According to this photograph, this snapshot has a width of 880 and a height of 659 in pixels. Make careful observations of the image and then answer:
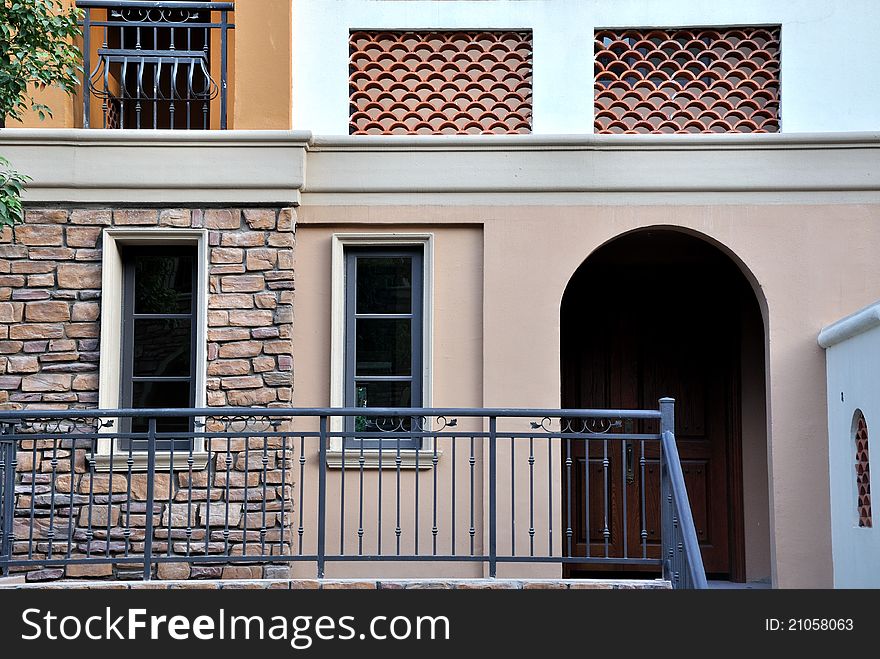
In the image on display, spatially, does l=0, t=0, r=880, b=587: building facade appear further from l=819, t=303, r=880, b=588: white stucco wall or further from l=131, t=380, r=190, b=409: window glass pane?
l=819, t=303, r=880, b=588: white stucco wall

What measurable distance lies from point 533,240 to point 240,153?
2.23 m

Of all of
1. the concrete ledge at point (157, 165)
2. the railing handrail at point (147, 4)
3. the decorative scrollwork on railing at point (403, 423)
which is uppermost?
the railing handrail at point (147, 4)

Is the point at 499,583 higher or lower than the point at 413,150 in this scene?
lower

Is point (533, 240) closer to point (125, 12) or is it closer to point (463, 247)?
point (463, 247)

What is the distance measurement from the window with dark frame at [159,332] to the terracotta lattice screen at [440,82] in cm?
172

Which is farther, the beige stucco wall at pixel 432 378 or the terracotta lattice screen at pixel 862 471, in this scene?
the beige stucco wall at pixel 432 378

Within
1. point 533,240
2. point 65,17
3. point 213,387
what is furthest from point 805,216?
point 65,17

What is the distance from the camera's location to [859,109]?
842cm

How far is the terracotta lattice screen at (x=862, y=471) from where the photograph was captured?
755cm

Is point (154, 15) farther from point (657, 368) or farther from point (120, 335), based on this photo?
point (657, 368)

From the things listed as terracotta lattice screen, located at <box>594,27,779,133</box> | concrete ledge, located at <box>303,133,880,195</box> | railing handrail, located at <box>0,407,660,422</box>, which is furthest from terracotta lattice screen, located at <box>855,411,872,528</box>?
terracotta lattice screen, located at <box>594,27,779,133</box>

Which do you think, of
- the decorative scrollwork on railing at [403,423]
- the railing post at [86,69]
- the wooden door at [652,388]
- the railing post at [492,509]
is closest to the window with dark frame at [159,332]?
the railing post at [86,69]

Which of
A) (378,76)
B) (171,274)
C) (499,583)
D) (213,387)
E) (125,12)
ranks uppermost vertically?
(125,12)

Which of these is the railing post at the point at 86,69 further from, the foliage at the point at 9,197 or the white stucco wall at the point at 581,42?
the white stucco wall at the point at 581,42
